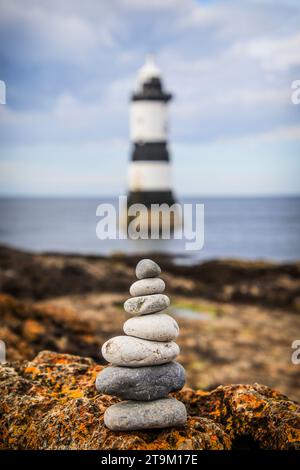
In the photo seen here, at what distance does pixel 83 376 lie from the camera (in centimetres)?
616

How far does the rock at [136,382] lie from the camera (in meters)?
5.23

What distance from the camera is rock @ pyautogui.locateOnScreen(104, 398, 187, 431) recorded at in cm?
491

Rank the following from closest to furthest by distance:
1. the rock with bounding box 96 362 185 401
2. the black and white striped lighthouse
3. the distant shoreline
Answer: the rock with bounding box 96 362 185 401 < the distant shoreline < the black and white striped lighthouse

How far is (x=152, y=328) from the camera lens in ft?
17.5

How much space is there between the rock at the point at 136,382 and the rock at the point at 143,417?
15 centimetres

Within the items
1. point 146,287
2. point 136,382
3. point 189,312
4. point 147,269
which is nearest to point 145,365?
point 136,382

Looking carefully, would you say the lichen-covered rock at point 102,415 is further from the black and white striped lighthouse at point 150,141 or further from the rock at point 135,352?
the black and white striped lighthouse at point 150,141

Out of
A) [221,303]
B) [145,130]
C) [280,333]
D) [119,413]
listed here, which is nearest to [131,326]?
[119,413]

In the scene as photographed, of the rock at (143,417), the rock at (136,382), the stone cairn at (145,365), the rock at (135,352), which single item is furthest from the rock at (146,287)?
the rock at (143,417)

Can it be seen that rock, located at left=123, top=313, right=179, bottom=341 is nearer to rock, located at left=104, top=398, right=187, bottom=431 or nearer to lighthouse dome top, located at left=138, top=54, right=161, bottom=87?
rock, located at left=104, top=398, right=187, bottom=431

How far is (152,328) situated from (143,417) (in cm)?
87

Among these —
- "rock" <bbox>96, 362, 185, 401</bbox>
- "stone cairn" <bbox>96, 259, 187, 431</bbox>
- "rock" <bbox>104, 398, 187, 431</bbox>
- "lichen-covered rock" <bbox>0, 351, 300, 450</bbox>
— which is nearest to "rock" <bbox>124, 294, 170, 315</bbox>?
"stone cairn" <bbox>96, 259, 187, 431</bbox>

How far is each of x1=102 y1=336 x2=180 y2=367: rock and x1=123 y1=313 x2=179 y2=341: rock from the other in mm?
65
